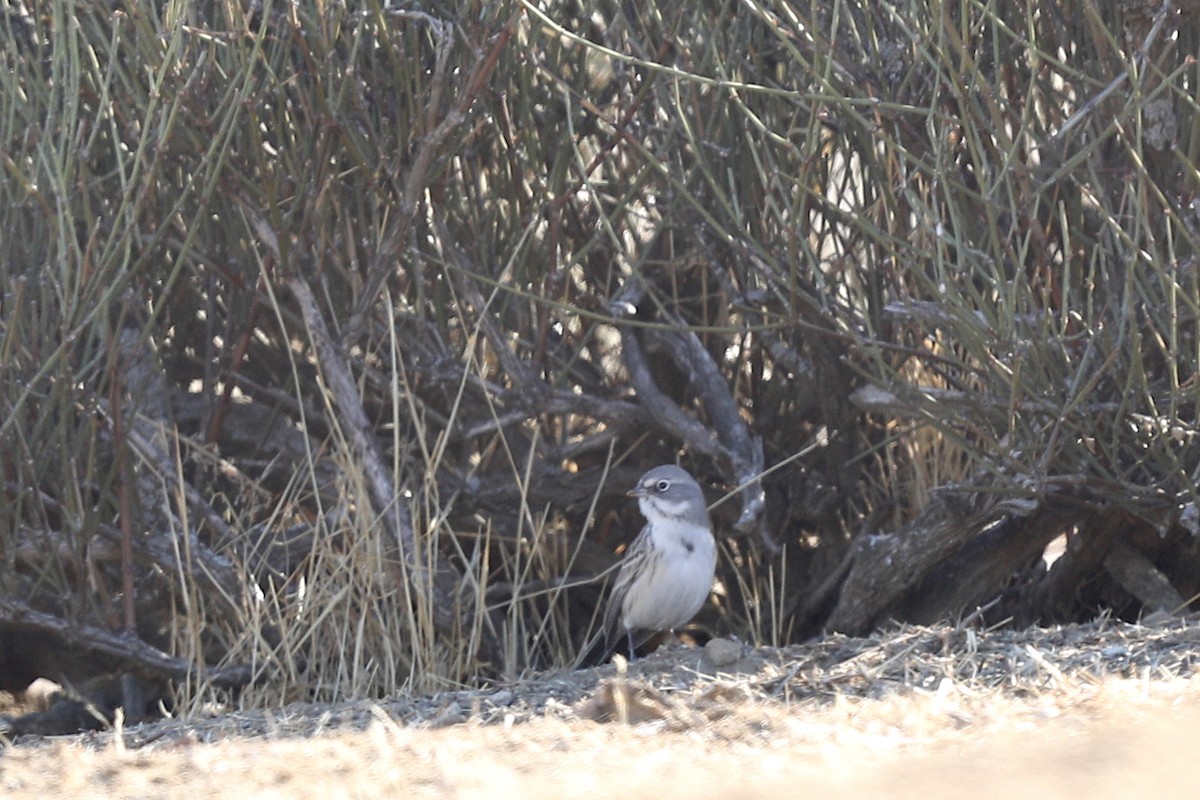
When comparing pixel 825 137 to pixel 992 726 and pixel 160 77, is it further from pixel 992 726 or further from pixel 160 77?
pixel 992 726

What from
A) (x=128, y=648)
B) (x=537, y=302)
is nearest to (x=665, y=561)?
(x=537, y=302)

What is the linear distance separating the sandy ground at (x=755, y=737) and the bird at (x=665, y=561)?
4.36 ft

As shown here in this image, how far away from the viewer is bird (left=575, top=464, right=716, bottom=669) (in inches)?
265

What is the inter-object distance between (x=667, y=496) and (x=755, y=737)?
8.88 feet

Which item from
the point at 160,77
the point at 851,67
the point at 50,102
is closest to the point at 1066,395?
the point at 851,67

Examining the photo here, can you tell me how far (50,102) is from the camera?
17.5ft

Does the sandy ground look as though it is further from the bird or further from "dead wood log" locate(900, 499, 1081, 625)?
the bird

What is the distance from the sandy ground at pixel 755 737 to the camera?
137 inches

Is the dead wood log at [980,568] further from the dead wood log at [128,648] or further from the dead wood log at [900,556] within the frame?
the dead wood log at [128,648]

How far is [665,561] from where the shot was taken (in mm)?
6809

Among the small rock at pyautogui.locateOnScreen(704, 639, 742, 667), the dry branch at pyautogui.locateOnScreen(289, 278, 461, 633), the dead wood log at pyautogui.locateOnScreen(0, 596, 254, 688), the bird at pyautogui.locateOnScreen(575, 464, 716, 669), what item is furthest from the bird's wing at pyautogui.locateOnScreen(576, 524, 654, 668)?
the dead wood log at pyautogui.locateOnScreen(0, 596, 254, 688)

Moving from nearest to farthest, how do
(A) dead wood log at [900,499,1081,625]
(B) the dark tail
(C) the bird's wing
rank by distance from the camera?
(A) dead wood log at [900,499,1081,625] → (C) the bird's wing → (B) the dark tail

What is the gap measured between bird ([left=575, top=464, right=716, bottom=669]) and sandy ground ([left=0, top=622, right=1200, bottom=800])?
133 cm

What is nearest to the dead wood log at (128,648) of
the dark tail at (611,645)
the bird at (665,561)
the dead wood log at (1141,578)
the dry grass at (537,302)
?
the dry grass at (537,302)
